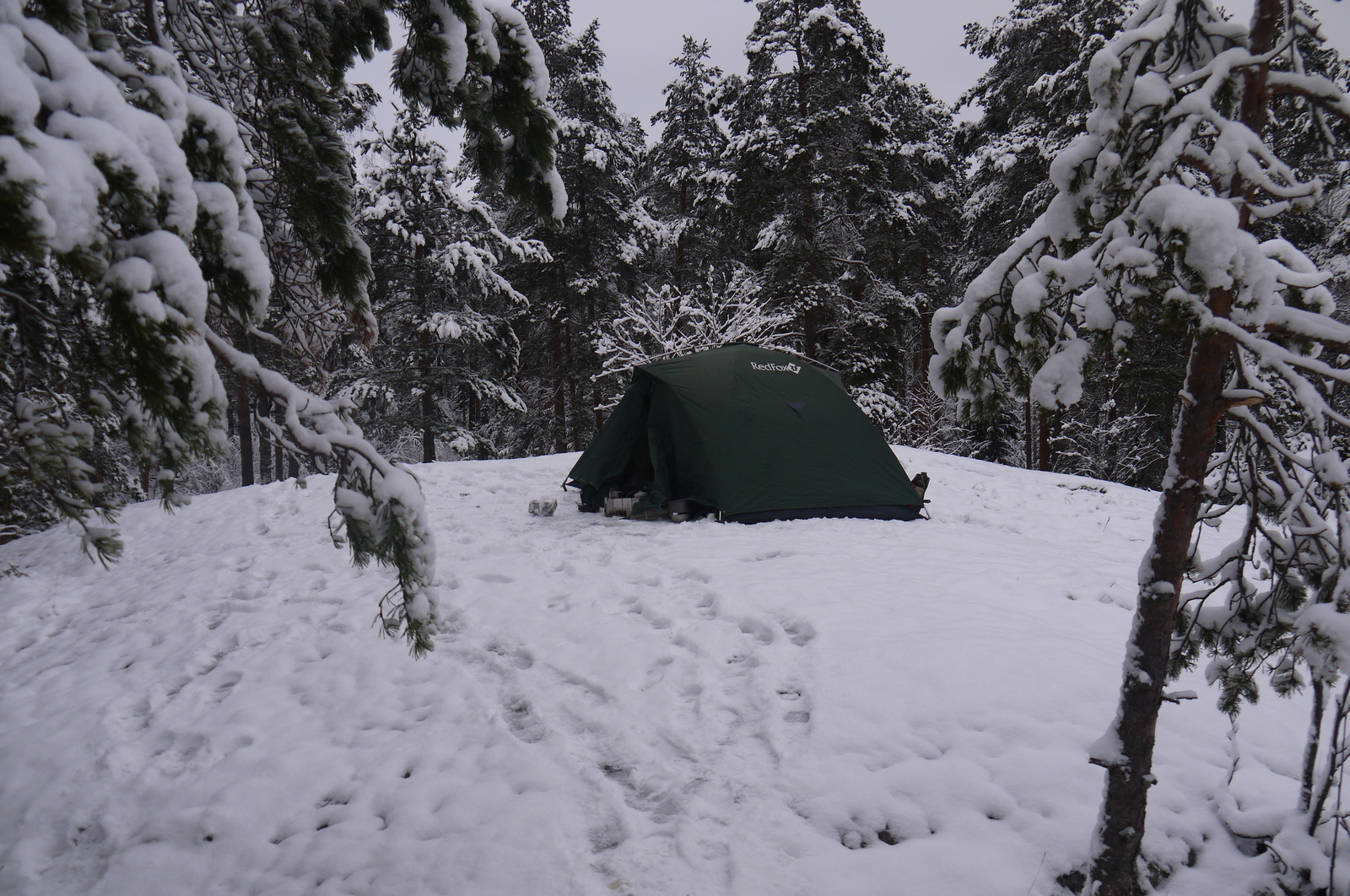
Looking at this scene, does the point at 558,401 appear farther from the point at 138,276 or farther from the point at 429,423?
the point at 138,276

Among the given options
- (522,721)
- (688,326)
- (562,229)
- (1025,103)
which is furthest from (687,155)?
(522,721)

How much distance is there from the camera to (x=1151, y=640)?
71.6 inches

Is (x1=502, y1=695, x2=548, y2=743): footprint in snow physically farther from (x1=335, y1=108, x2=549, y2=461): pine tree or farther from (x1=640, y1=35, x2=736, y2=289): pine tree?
(x1=640, y1=35, x2=736, y2=289): pine tree

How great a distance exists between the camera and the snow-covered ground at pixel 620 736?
2275 millimetres

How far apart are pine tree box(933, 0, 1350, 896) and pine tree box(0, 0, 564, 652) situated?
1.91 m

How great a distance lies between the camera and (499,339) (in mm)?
14414

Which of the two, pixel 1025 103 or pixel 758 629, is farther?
pixel 1025 103

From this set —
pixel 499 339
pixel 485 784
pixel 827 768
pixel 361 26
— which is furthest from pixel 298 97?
pixel 499 339

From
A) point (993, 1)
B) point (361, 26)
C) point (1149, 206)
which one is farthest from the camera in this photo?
point (993, 1)

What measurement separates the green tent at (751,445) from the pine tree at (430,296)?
7247mm

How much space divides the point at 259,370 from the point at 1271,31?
2848 millimetres

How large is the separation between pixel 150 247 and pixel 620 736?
96.4 inches

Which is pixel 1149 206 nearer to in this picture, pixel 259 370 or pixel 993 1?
pixel 259 370

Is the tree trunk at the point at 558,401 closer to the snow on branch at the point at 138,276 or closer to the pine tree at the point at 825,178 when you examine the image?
the pine tree at the point at 825,178
